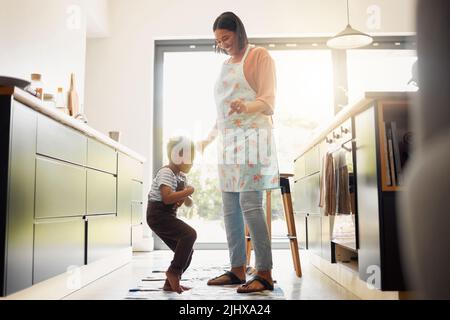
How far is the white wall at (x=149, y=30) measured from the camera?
5.18 m

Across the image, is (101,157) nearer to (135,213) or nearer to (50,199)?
(50,199)

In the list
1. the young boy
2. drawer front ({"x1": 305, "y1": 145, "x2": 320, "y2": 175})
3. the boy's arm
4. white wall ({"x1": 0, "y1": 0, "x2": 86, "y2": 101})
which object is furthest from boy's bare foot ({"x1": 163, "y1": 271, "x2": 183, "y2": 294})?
white wall ({"x1": 0, "y1": 0, "x2": 86, "y2": 101})

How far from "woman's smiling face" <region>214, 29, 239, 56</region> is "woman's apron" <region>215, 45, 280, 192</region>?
64mm

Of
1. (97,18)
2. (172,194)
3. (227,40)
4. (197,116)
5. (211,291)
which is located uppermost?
(97,18)

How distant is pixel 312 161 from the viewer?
3.37m

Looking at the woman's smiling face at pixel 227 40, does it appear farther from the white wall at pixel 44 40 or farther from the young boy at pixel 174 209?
the white wall at pixel 44 40

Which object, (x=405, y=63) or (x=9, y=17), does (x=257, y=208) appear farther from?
(x=405, y=63)

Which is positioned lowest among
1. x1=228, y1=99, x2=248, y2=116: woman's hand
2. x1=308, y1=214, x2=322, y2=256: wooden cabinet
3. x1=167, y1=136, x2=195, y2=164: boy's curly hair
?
x1=308, y1=214, x2=322, y2=256: wooden cabinet

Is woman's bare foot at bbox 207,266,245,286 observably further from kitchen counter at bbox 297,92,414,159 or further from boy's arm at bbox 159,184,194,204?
kitchen counter at bbox 297,92,414,159

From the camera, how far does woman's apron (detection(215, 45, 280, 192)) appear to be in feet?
7.50

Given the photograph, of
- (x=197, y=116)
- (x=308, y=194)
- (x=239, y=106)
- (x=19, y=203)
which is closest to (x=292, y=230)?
(x=308, y=194)

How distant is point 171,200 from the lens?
2.32 m

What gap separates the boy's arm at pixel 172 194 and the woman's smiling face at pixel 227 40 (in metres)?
0.70

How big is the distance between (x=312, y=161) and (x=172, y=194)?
1.37m
